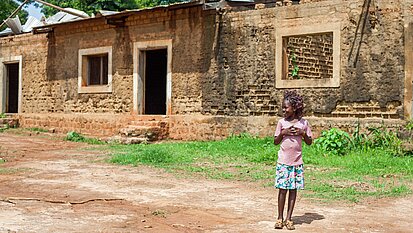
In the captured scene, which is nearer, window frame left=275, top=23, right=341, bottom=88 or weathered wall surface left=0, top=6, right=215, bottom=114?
window frame left=275, top=23, right=341, bottom=88

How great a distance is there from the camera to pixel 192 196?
6.35m

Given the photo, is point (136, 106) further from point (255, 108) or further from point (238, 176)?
point (238, 176)

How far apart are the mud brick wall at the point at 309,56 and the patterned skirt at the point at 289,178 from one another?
24.2 ft

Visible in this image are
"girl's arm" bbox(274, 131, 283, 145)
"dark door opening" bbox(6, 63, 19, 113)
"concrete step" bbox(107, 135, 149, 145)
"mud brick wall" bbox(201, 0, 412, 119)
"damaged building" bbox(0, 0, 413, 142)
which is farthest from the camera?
"dark door opening" bbox(6, 63, 19, 113)

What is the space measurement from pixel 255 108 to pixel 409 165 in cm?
433

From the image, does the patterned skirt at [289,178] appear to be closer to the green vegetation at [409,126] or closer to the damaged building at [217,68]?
the green vegetation at [409,126]

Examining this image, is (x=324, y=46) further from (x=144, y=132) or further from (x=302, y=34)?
(x=144, y=132)

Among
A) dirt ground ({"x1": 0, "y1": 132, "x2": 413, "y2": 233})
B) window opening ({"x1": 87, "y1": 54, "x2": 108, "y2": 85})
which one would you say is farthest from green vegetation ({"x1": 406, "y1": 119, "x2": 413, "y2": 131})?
window opening ({"x1": 87, "y1": 54, "x2": 108, "y2": 85})

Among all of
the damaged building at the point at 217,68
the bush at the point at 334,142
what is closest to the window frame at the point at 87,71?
the damaged building at the point at 217,68

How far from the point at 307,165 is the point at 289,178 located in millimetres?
4493

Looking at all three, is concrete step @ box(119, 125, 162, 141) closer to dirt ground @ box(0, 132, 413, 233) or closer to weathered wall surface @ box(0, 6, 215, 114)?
weathered wall surface @ box(0, 6, 215, 114)

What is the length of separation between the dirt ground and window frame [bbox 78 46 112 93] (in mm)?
6891

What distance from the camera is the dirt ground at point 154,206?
186 inches

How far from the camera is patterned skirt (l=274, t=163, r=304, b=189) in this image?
15.6 feet
